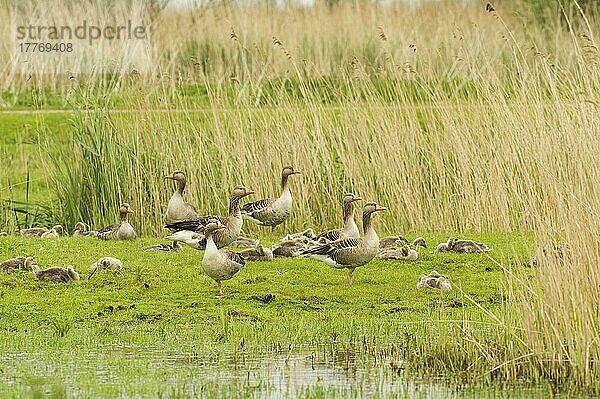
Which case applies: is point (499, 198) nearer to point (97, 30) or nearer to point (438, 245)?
point (438, 245)

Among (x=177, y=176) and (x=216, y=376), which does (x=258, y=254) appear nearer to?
(x=177, y=176)

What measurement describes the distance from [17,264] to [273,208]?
326cm

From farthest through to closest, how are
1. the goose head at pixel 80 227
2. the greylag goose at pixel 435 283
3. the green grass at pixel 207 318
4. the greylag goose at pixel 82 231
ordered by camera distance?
the goose head at pixel 80 227 → the greylag goose at pixel 82 231 → the greylag goose at pixel 435 283 → the green grass at pixel 207 318

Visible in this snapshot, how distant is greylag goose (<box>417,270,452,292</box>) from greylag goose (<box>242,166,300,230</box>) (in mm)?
3116

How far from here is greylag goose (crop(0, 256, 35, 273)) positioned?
1176 cm

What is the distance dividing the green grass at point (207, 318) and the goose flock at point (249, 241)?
0.46 feet

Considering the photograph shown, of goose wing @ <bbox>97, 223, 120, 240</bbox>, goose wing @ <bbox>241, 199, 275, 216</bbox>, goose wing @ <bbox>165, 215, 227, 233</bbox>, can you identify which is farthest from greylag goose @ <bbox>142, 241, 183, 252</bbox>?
goose wing @ <bbox>241, 199, 275, 216</bbox>

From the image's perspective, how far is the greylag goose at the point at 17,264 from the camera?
11.8 metres

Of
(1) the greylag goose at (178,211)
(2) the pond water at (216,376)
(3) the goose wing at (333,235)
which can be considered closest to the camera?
(2) the pond water at (216,376)

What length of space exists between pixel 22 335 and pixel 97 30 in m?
20.4

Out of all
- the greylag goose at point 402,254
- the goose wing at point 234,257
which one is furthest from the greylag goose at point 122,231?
the goose wing at point 234,257

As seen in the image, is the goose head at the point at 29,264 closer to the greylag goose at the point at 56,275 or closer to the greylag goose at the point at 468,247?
the greylag goose at the point at 56,275

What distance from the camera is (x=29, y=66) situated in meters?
26.1

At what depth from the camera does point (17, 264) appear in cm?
1184
